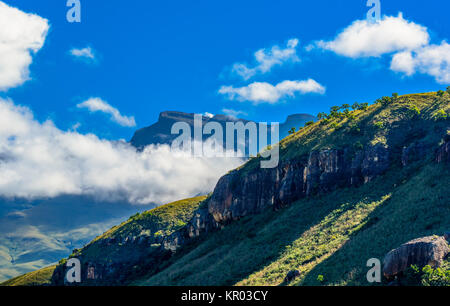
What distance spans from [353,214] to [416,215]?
16972mm

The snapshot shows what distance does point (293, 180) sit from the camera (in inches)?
3866

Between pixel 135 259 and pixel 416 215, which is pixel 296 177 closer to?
pixel 416 215

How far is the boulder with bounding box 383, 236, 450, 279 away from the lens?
40.0m

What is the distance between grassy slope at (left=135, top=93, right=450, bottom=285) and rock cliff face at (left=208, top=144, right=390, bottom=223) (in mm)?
3107

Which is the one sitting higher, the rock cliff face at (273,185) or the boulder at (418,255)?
the rock cliff face at (273,185)

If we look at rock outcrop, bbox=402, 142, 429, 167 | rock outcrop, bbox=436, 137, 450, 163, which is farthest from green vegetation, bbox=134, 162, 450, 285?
rock outcrop, bbox=402, 142, 429, 167

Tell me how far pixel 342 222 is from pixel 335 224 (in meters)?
1.34

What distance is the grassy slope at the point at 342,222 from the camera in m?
53.7

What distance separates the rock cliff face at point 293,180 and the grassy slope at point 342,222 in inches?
122

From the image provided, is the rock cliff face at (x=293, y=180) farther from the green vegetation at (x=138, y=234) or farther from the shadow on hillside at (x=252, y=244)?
the green vegetation at (x=138, y=234)

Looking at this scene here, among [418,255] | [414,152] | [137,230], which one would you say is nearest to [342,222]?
[414,152]

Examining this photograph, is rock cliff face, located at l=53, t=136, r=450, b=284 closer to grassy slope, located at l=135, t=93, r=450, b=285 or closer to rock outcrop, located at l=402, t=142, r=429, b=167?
rock outcrop, located at l=402, t=142, r=429, b=167

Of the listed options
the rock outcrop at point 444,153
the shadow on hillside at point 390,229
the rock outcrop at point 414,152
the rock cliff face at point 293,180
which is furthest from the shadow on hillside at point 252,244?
the rock outcrop at point 444,153
